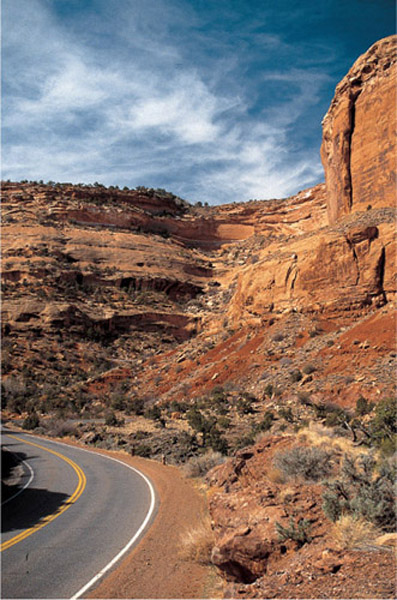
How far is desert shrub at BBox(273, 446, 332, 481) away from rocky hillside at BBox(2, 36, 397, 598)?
16 centimetres

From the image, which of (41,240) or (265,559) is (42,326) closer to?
(41,240)

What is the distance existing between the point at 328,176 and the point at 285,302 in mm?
14354

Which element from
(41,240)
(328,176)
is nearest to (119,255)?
(41,240)

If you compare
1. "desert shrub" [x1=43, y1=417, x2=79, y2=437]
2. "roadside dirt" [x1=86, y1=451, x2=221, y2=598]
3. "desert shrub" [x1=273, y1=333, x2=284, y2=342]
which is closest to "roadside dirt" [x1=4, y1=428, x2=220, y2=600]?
"roadside dirt" [x1=86, y1=451, x2=221, y2=598]

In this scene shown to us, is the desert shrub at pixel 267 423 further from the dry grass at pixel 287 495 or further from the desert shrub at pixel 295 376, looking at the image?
the dry grass at pixel 287 495

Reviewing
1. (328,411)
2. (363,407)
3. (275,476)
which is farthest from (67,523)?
(328,411)

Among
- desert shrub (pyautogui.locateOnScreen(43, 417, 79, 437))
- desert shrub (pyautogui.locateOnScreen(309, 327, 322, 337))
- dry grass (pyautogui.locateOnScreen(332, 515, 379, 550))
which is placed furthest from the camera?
desert shrub (pyautogui.locateOnScreen(43, 417, 79, 437))

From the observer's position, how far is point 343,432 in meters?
12.4

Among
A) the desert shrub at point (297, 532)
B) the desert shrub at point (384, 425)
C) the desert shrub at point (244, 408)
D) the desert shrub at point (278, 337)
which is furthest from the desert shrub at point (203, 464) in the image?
the desert shrub at point (278, 337)

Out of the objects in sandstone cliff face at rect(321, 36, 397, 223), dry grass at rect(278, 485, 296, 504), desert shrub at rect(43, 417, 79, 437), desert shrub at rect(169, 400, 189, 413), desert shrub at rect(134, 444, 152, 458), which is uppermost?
sandstone cliff face at rect(321, 36, 397, 223)

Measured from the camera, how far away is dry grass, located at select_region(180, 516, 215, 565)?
699cm

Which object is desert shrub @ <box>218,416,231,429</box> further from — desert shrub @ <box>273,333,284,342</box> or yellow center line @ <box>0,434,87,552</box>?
desert shrub @ <box>273,333,284,342</box>

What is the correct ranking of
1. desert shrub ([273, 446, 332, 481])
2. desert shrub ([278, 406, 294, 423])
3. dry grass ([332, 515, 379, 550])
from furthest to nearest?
desert shrub ([278, 406, 294, 423]) < desert shrub ([273, 446, 332, 481]) < dry grass ([332, 515, 379, 550])

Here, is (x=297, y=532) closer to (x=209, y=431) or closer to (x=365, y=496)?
(x=365, y=496)
